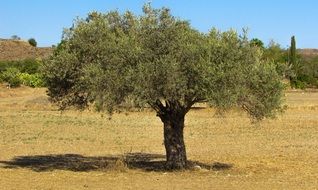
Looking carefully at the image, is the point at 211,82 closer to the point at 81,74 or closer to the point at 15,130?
the point at 81,74

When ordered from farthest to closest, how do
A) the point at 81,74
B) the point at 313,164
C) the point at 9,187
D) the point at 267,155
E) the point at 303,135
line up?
the point at 303,135 < the point at 267,155 < the point at 313,164 < the point at 81,74 < the point at 9,187

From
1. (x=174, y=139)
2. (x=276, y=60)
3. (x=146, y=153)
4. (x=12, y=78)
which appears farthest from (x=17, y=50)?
→ (x=174, y=139)

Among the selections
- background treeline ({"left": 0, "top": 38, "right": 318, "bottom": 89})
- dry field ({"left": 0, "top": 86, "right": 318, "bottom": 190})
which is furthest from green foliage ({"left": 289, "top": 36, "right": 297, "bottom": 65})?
dry field ({"left": 0, "top": 86, "right": 318, "bottom": 190})

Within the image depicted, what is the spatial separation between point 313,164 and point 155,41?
7.67 m

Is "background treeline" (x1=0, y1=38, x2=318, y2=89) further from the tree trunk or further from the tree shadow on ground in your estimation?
the tree trunk

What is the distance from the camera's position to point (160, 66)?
1825 centimetres

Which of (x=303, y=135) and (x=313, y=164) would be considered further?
(x=303, y=135)

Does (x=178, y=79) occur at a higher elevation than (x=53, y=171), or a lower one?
higher

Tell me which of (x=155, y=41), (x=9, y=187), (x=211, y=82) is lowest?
(x=9, y=187)

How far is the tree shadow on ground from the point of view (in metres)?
21.0

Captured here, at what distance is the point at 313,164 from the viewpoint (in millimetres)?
21969

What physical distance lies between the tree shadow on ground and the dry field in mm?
35

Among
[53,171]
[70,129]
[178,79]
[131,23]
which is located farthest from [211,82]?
[70,129]

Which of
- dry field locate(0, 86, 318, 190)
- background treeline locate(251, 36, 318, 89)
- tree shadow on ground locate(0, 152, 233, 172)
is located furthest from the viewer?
background treeline locate(251, 36, 318, 89)
